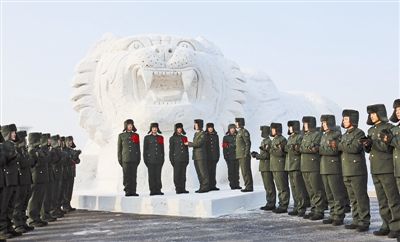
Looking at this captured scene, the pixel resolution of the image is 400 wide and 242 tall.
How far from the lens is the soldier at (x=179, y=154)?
10500 mm

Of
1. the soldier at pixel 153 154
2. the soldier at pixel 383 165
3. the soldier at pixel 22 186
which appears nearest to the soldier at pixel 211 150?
the soldier at pixel 153 154

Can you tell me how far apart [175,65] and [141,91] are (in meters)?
1.10

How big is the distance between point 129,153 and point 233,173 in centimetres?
241

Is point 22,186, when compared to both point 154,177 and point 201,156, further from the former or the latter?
point 201,156

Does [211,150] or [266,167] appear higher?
[211,150]

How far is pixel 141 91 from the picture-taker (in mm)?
Answer: 12508

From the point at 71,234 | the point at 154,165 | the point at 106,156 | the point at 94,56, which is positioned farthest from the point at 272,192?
the point at 94,56

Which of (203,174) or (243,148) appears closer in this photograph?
(243,148)

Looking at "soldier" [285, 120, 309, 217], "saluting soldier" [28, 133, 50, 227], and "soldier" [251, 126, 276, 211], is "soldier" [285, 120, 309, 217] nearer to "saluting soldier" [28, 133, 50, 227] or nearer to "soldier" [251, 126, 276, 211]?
"soldier" [251, 126, 276, 211]

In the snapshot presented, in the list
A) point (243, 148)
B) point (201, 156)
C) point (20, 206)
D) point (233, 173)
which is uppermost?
point (243, 148)

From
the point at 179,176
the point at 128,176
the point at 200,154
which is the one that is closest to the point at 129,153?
the point at 128,176

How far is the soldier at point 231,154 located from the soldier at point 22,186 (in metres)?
4.54

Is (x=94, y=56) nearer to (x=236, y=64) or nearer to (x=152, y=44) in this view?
(x=152, y=44)

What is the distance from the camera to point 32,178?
815cm
